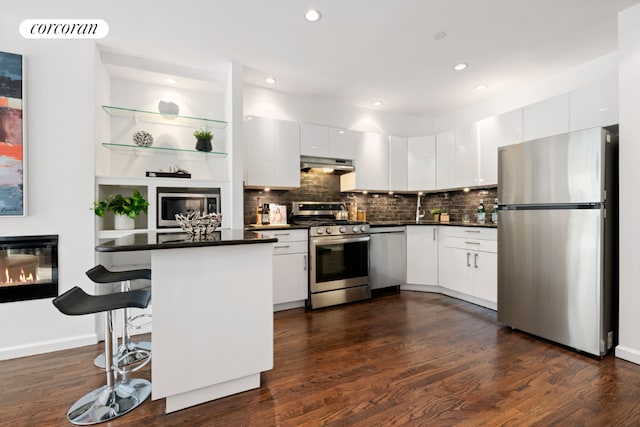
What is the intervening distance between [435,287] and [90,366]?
12.2 ft

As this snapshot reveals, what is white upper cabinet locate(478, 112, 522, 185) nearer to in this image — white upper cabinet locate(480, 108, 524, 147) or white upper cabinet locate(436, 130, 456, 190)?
white upper cabinet locate(480, 108, 524, 147)

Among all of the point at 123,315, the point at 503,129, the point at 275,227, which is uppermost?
the point at 503,129

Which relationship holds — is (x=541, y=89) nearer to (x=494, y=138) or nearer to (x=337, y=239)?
(x=494, y=138)

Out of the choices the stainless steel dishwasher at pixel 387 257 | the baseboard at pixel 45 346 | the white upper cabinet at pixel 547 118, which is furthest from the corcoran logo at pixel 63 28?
the white upper cabinet at pixel 547 118

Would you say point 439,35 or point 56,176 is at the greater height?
point 439,35

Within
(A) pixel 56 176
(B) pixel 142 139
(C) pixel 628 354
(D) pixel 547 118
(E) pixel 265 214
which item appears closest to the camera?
(C) pixel 628 354

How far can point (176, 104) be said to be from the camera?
323 centimetres

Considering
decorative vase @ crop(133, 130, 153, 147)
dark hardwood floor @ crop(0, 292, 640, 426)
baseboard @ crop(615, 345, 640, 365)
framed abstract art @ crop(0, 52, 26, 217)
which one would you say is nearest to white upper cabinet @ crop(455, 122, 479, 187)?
dark hardwood floor @ crop(0, 292, 640, 426)

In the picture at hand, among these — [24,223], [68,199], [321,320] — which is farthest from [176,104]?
[321,320]

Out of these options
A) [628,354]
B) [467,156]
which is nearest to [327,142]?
[467,156]

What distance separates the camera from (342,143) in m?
4.00

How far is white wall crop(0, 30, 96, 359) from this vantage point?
2.31 m

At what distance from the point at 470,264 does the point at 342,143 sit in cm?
217

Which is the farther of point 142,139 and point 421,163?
point 421,163
